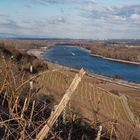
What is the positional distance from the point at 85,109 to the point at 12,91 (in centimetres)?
1415

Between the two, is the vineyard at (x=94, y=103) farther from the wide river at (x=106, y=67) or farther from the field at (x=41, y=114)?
the wide river at (x=106, y=67)

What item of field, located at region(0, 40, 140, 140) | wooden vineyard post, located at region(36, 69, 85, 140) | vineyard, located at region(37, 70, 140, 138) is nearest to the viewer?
wooden vineyard post, located at region(36, 69, 85, 140)

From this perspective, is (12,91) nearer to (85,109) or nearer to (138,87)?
(85,109)

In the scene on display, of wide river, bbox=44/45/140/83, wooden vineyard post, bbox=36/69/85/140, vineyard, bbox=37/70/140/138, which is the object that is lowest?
wide river, bbox=44/45/140/83

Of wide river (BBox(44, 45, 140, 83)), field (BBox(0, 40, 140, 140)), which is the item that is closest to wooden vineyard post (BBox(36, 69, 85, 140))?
field (BBox(0, 40, 140, 140))

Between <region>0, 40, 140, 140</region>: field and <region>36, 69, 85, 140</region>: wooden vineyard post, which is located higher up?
<region>36, 69, 85, 140</region>: wooden vineyard post

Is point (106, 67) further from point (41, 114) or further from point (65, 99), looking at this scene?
point (65, 99)

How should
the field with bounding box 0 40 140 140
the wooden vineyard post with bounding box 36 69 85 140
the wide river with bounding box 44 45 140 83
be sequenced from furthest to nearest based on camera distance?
1. the wide river with bounding box 44 45 140 83
2. the field with bounding box 0 40 140 140
3. the wooden vineyard post with bounding box 36 69 85 140

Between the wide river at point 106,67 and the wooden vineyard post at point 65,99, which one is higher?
the wooden vineyard post at point 65,99

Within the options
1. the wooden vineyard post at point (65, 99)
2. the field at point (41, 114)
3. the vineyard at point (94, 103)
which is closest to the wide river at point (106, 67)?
the vineyard at point (94, 103)

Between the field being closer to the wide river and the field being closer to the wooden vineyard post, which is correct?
the wooden vineyard post

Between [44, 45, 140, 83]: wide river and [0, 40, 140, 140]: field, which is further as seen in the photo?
[44, 45, 140, 83]: wide river

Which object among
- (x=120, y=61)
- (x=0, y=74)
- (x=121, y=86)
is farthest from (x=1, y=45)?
(x=120, y=61)

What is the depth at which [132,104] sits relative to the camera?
3288 cm
